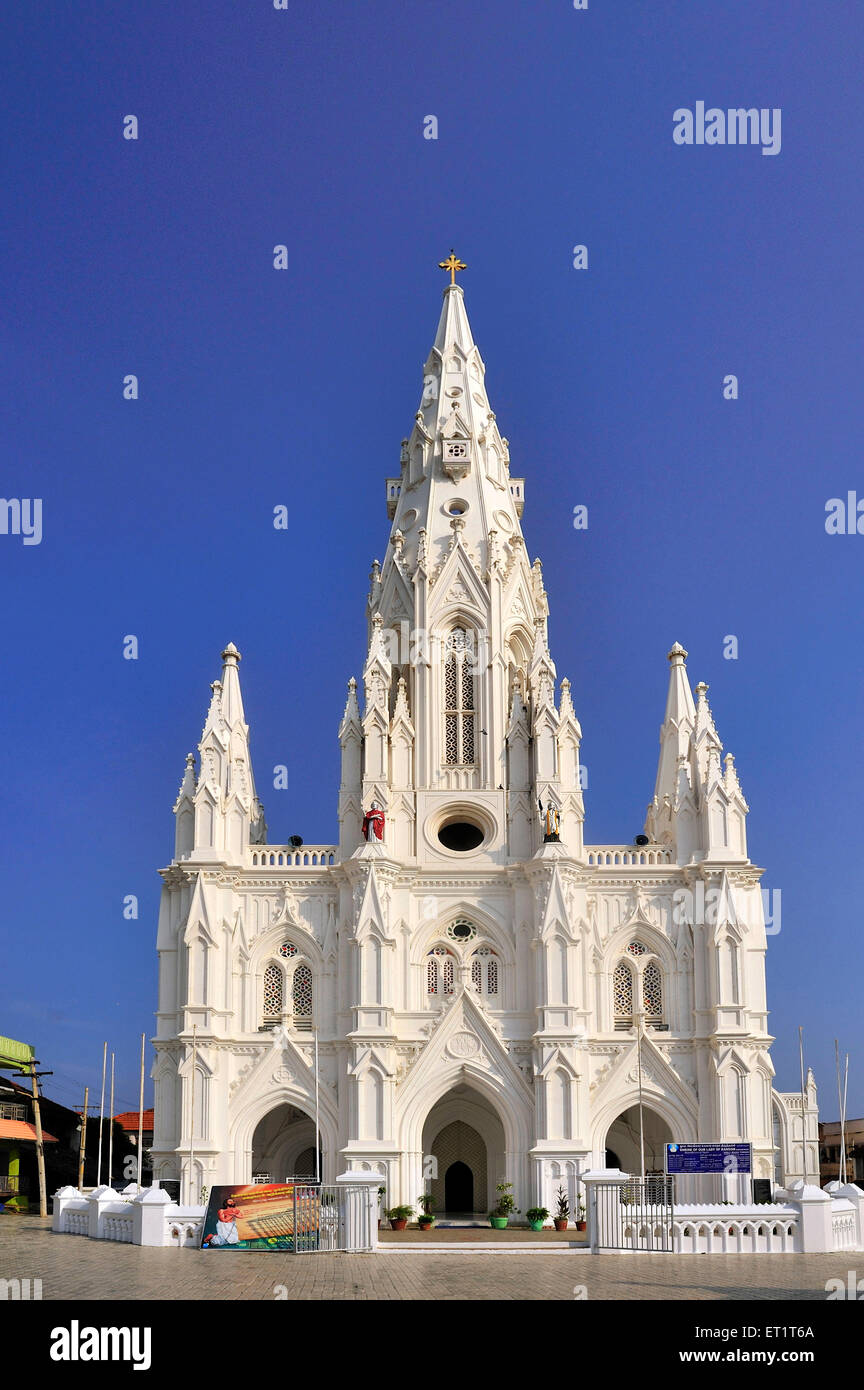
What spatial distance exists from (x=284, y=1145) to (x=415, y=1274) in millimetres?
30611

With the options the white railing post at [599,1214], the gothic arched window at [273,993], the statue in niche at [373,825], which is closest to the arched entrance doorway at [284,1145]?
the gothic arched window at [273,993]

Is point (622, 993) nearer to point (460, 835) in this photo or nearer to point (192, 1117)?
point (460, 835)

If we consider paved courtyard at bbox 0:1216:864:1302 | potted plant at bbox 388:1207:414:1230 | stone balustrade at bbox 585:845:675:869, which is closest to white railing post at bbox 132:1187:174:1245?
paved courtyard at bbox 0:1216:864:1302

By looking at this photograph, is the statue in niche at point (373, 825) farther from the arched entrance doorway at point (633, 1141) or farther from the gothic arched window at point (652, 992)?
the arched entrance doorway at point (633, 1141)

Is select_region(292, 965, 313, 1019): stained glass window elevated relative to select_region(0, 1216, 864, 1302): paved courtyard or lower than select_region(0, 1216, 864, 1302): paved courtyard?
elevated

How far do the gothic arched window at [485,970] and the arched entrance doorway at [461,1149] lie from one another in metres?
3.77

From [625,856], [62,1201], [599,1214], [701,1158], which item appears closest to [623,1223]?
[599,1214]

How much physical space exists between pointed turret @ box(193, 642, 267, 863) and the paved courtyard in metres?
22.5

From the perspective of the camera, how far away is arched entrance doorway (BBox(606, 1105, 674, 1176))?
55.3 metres

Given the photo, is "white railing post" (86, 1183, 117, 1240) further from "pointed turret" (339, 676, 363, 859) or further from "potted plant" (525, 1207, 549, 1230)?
"pointed turret" (339, 676, 363, 859)

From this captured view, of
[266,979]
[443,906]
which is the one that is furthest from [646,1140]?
[266,979]
